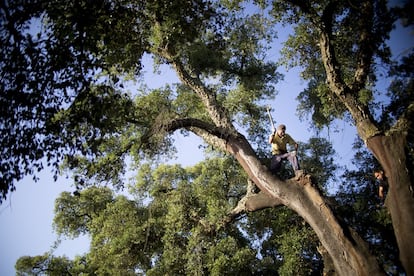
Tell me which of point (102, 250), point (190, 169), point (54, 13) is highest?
point (190, 169)

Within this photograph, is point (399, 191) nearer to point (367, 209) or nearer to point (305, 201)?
point (305, 201)

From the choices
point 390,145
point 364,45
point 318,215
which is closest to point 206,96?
point 364,45

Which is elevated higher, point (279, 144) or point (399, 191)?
point (279, 144)

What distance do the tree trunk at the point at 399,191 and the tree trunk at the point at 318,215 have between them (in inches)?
28.7

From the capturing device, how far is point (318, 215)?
6625mm

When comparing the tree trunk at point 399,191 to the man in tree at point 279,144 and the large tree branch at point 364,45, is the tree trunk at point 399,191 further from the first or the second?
the man in tree at point 279,144

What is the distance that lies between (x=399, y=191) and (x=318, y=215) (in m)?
1.65

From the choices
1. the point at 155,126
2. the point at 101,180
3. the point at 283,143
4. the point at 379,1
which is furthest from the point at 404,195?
the point at 101,180

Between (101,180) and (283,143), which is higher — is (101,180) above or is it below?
above

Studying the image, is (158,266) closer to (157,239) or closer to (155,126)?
(157,239)

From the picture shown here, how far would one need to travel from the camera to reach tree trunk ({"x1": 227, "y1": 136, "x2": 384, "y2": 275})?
19.6 ft

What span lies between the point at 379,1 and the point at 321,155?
326 inches

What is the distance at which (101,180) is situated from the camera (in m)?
8.51

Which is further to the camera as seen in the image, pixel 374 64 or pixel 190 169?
pixel 190 169
